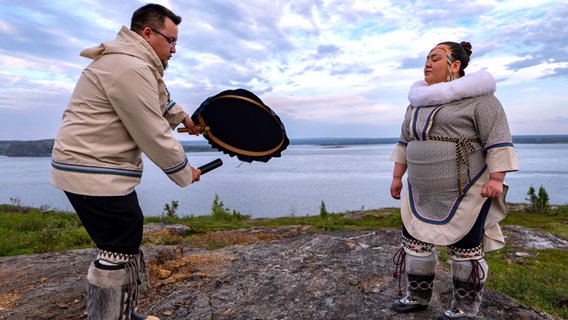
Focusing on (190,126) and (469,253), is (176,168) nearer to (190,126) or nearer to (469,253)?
(190,126)

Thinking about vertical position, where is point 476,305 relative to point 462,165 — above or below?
below

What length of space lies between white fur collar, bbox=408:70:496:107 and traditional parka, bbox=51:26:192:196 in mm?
2215

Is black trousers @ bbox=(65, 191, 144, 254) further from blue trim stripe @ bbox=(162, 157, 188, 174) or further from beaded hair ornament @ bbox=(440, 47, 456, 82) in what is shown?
beaded hair ornament @ bbox=(440, 47, 456, 82)

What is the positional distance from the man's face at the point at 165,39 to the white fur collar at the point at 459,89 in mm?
2214

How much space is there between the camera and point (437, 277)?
4.67 m

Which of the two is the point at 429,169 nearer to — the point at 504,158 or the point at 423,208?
the point at 423,208

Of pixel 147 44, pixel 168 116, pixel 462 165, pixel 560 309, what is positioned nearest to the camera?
pixel 147 44

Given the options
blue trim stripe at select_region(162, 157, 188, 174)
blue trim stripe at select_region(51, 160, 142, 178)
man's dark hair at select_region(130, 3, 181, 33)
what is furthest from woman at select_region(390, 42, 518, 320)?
blue trim stripe at select_region(51, 160, 142, 178)

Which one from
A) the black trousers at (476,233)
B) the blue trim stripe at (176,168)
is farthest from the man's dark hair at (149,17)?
the black trousers at (476,233)

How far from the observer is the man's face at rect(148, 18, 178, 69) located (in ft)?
9.45

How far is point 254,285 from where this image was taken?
437 centimetres

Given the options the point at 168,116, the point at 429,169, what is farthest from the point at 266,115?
the point at 429,169

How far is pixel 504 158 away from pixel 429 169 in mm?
577

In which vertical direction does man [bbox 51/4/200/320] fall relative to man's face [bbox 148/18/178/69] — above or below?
below
